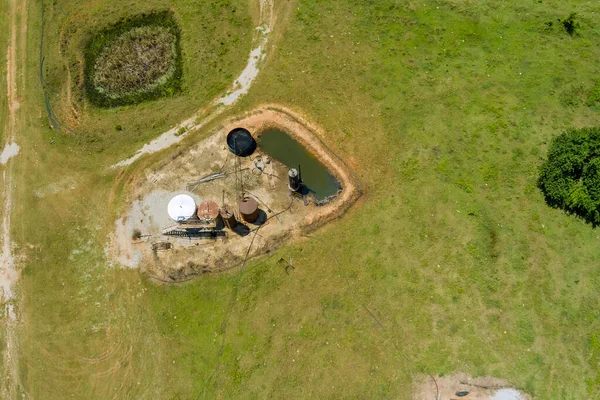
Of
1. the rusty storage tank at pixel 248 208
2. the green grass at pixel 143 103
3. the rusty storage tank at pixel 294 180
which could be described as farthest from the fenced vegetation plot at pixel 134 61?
the rusty storage tank at pixel 294 180

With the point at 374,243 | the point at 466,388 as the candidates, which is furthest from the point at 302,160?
the point at 466,388

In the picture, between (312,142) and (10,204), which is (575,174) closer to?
(312,142)

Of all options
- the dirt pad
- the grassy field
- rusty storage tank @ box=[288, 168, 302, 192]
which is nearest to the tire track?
the grassy field

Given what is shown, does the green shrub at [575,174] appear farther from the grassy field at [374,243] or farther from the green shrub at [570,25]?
the green shrub at [570,25]

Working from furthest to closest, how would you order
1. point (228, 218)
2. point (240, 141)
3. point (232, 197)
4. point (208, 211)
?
point (240, 141), point (232, 197), point (208, 211), point (228, 218)

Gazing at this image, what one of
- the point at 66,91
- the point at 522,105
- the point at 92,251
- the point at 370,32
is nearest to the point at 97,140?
the point at 66,91
